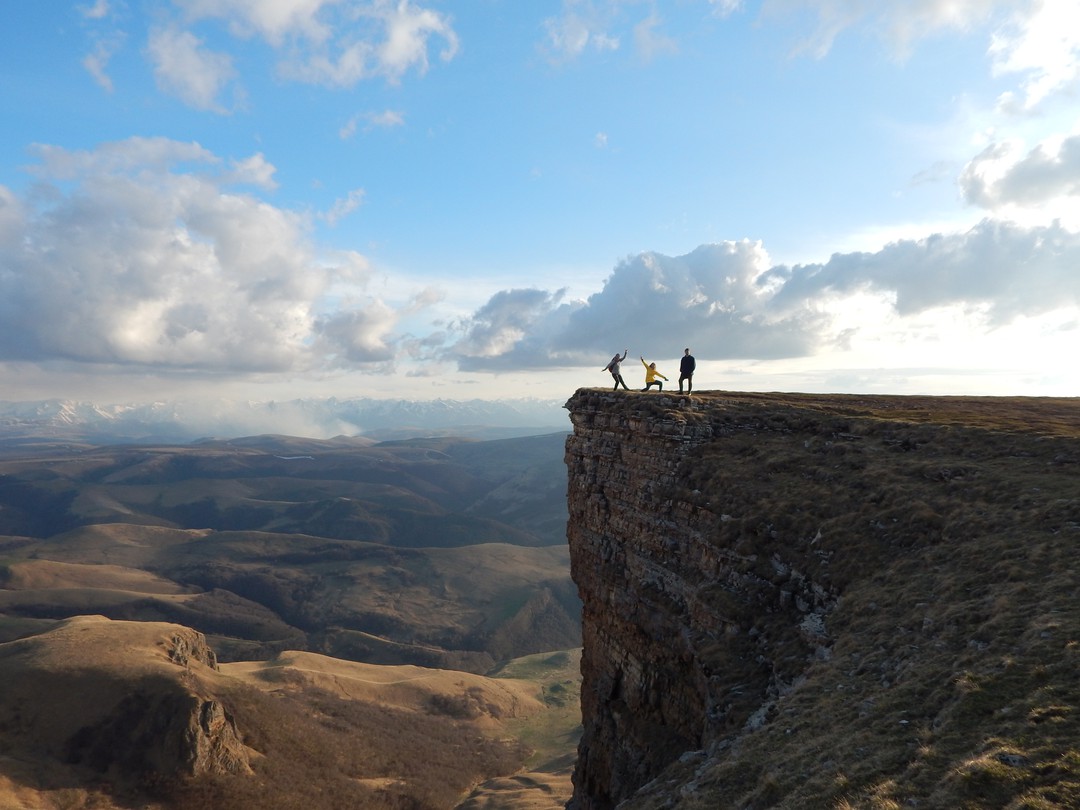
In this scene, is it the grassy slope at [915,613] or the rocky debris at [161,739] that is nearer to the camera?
the grassy slope at [915,613]

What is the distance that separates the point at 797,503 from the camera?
29.5m

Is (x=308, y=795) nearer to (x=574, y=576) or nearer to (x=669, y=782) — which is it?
(x=574, y=576)

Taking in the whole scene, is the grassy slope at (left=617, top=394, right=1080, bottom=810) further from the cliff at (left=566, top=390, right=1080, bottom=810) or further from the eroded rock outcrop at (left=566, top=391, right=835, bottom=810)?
the eroded rock outcrop at (left=566, top=391, right=835, bottom=810)

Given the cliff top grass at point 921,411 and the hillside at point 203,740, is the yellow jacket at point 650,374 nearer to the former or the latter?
the cliff top grass at point 921,411

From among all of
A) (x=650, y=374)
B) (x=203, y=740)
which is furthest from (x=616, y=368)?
(x=203, y=740)

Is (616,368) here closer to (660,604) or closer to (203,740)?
(660,604)

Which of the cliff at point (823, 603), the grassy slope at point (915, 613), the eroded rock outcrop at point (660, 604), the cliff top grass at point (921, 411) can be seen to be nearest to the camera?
the grassy slope at point (915, 613)

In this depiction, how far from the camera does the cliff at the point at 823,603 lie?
14469 millimetres

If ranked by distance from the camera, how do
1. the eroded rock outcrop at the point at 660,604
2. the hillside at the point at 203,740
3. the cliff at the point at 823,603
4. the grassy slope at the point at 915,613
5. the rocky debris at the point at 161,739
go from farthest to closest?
1. the rocky debris at the point at 161,739
2. the hillside at the point at 203,740
3. the eroded rock outcrop at the point at 660,604
4. the cliff at the point at 823,603
5. the grassy slope at the point at 915,613

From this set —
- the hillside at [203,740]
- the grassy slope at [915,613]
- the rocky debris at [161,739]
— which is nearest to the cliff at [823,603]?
the grassy slope at [915,613]

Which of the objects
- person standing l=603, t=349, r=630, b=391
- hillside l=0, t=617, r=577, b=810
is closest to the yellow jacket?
person standing l=603, t=349, r=630, b=391

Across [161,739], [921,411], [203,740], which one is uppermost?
[921,411]

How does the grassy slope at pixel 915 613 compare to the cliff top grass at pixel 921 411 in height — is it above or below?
below

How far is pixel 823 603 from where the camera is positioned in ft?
81.3
